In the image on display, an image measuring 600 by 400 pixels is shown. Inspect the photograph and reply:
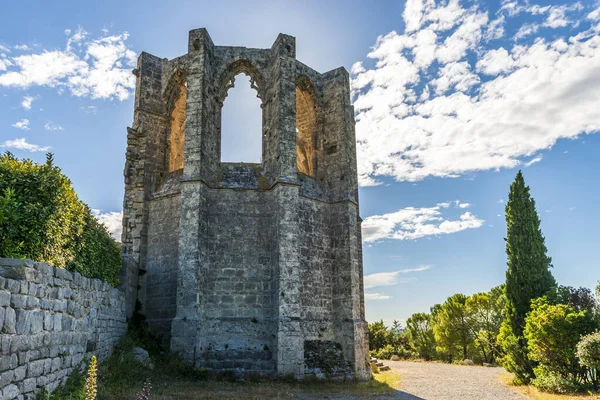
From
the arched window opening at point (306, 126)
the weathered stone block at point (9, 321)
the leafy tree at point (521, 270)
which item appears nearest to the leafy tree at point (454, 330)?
the leafy tree at point (521, 270)

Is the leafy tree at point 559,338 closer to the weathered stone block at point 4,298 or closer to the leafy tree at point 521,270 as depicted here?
the leafy tree at point 521,270

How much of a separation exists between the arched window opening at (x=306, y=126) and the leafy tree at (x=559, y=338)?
791 cm

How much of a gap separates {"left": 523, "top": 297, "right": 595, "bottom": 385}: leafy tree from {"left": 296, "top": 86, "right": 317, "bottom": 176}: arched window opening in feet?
25.9

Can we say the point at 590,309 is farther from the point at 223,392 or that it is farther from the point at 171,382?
the point at 171,382

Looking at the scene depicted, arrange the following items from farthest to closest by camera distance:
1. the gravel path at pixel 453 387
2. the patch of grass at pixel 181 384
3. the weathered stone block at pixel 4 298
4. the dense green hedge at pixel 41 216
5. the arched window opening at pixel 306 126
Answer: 1. the arched window opening at pixel 306 126
2. the gravel path at pixel 453 387
3. the patch of grass at pixel 181 384
4. the dense green hedge at pixel 41 216
5. the weathered stone block at pixel 4 298

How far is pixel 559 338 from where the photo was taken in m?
11.5

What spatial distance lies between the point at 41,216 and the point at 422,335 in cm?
3005

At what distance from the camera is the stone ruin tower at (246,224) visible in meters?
12.6

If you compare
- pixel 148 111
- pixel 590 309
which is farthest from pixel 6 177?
pixel 590 309

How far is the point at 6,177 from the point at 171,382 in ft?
21.1

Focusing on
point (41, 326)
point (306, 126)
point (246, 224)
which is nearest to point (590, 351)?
point (246, 224)

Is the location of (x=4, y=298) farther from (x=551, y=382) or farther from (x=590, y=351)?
(x=551, y=382)

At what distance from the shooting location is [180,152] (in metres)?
16.5

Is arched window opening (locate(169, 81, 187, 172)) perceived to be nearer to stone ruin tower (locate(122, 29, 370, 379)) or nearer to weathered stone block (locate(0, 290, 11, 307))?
stone ruin tower (locate(122, 29, 370, 379))
